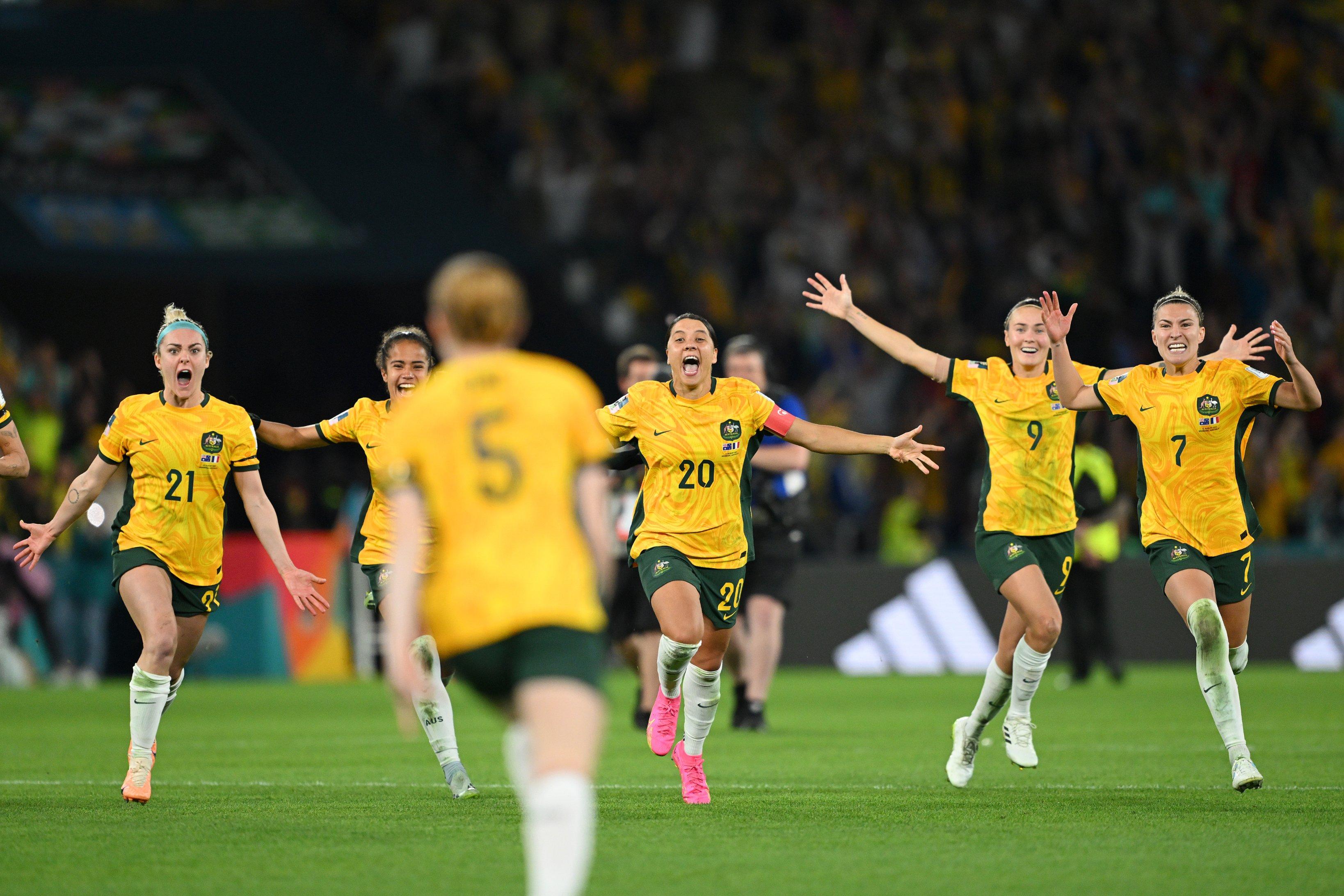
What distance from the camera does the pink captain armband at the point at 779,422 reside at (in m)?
9.34

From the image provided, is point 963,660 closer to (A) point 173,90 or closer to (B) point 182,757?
(B) point 182,757

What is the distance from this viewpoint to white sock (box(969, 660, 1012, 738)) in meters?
9.81

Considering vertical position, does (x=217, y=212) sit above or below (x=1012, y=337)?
above

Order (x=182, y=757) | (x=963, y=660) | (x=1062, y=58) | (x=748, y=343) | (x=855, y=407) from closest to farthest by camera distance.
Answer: (x=182, y=757) → (x=748, y=343) → (x=963, y=660) → (x=855, y=407) → (x=1062, y=58)

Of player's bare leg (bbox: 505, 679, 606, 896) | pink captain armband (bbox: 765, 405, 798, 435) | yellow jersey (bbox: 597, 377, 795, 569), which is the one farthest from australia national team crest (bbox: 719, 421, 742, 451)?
player's bare leg (bbox: 505, 679, 606, 896)

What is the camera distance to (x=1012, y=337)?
10328 mm

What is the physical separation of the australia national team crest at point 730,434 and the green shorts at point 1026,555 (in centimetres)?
154

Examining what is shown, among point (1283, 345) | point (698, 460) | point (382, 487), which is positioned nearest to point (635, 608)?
point (382, 487)

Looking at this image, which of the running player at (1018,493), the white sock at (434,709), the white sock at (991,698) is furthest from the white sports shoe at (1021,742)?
the white sock at (434,709)

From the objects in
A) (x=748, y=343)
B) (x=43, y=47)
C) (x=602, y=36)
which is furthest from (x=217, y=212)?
(x=748, y=343)

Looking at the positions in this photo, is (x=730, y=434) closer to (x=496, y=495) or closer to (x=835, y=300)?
(x=835, y=300)

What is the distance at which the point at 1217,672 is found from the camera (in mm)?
9359

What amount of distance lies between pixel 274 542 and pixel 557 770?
4.76 m

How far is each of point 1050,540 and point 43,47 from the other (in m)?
20.1
